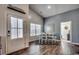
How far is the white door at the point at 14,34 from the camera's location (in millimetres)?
3502

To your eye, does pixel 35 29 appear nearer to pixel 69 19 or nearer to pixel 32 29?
pixel 32 29

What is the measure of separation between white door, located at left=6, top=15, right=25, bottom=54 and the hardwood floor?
43cm

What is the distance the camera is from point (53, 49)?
360cm

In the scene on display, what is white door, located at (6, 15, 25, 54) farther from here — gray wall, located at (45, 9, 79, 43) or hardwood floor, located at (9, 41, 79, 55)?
gray wall, located at (45, 9, 79, 43)

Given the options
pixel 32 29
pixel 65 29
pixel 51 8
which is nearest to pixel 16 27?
pixel 32 29

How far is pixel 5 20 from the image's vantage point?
339cm

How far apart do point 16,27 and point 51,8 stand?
52.3 inches

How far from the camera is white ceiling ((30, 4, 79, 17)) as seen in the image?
11.4ft

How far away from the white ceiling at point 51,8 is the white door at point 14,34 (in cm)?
70

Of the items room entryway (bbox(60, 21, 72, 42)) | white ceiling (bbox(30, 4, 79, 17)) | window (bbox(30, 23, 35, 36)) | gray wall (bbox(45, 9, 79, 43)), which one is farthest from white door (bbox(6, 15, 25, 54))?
room entryway (bbox(60, 21, 72, 42))
